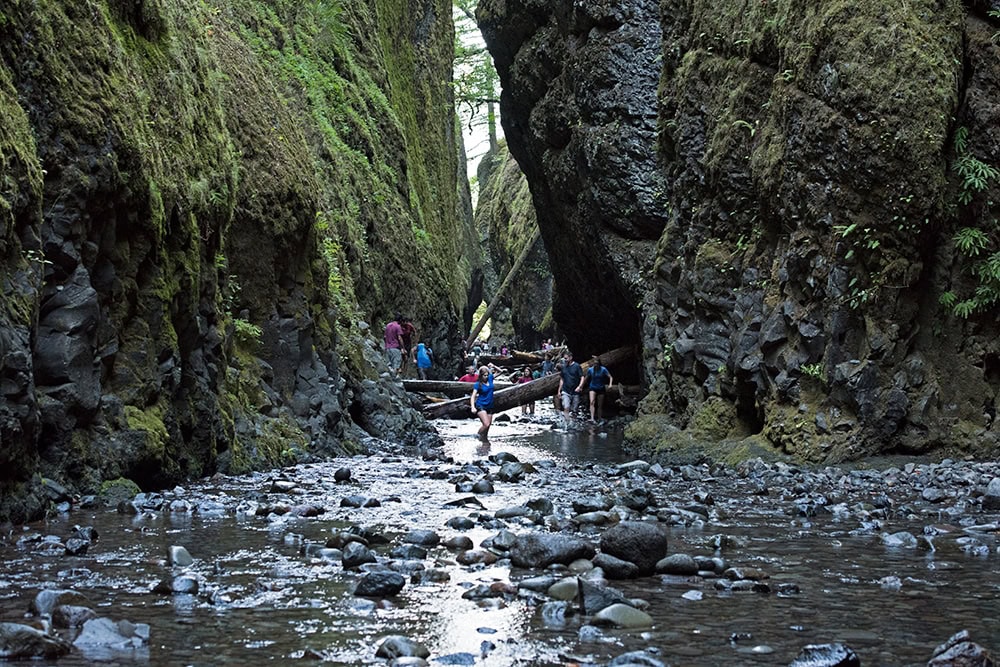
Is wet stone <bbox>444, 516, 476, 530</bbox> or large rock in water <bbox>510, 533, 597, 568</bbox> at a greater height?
large rock in water <bbox>510, 533, 597, 568</bbox>

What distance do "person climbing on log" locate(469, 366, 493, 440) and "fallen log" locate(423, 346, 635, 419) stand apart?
173 centimetres

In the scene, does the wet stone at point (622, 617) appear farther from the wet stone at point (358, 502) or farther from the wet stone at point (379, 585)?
the wet stone at point (358, 502)

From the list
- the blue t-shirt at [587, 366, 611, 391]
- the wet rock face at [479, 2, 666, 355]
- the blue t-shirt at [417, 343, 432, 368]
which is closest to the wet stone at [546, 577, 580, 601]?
the wet rock face at [479, 2, 666, 355]

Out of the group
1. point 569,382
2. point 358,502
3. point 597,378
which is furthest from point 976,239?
point 569,382

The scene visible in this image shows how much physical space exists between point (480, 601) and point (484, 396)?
48.9 feet

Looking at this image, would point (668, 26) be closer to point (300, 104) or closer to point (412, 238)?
point (300, 104)

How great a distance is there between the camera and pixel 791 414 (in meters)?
12.8

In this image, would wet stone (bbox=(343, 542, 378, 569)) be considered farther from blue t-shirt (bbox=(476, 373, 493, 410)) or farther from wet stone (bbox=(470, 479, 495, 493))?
blue t-shirt (bbox=(476, 373, 493, 410))

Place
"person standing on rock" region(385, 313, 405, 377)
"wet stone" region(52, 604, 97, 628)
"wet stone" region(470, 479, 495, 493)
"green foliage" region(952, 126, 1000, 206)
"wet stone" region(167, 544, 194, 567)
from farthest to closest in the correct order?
1. "person standing on rock" region(385, 313, 405, 377)
2. "green foliage" region(952, 126, 1000, 206)
3. "wet stone" region(470, 479, 495, 493)
4. "wet stone" region(167, 544, 194, 567)
5. "wet stone" region(52, 604, 97, 628)

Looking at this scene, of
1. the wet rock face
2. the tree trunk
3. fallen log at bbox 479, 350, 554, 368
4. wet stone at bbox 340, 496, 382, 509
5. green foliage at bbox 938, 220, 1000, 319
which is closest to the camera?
wet stone at bbox 340, 496, 382, 509

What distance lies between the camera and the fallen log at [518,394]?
73.9ft

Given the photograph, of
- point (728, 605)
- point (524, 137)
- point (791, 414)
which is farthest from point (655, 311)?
point (728, 605)

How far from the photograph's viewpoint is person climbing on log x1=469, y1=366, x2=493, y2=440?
64.4 ft

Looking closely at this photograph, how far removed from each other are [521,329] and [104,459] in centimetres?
4524
